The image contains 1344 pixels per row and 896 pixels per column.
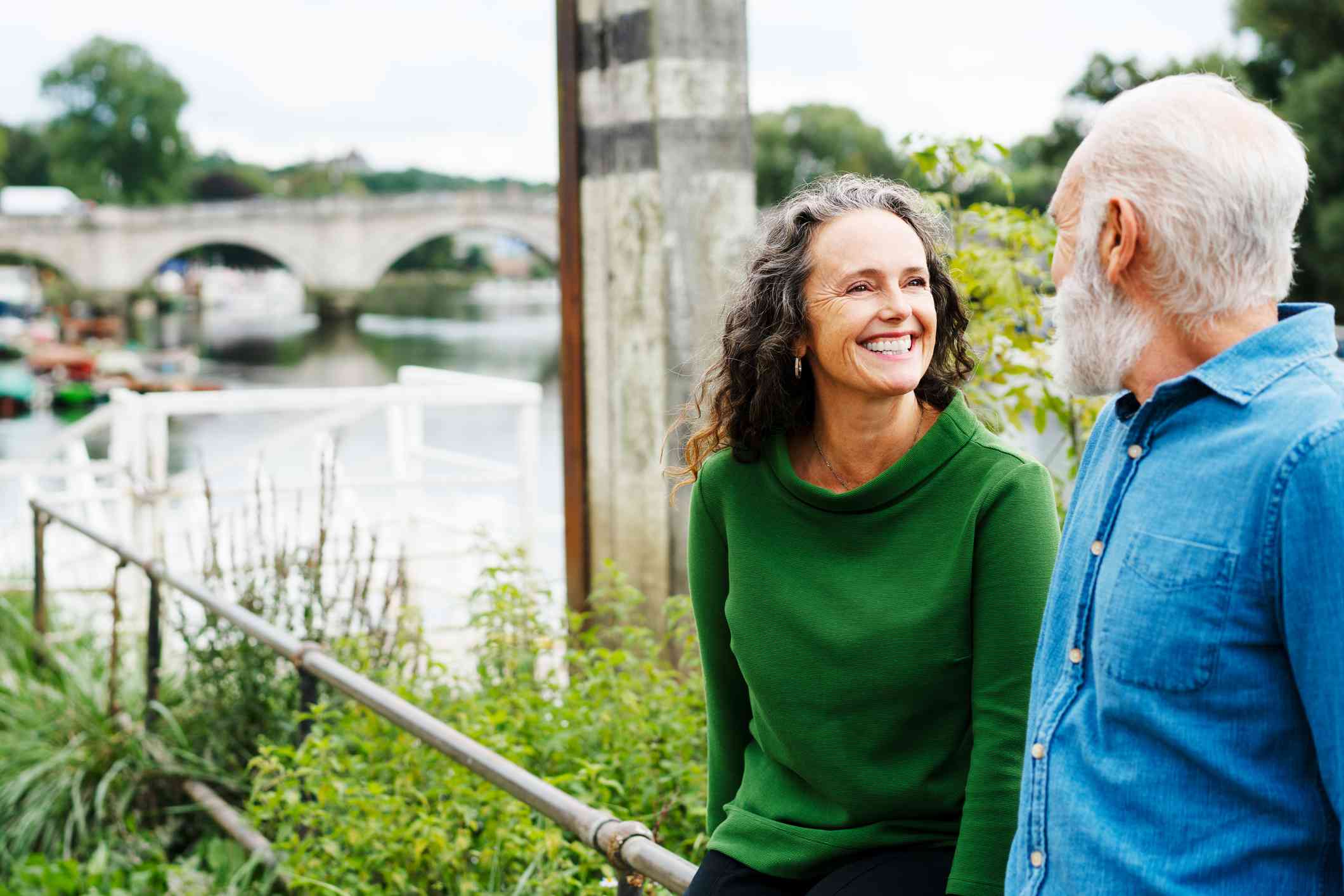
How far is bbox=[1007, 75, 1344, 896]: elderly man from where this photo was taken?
1097mm

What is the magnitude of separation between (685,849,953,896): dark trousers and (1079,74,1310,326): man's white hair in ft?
2.42

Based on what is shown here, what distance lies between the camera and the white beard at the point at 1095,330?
48.7 inches

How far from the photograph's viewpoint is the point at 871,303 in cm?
176

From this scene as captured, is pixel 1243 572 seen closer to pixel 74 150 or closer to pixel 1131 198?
pixel 1131 198

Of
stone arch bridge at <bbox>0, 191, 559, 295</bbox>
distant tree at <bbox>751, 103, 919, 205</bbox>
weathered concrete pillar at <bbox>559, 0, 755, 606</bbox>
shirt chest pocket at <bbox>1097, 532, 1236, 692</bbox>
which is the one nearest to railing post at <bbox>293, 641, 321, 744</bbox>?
weathered concrete pillar at <bbox>559, 0, 755, 606</bbox>

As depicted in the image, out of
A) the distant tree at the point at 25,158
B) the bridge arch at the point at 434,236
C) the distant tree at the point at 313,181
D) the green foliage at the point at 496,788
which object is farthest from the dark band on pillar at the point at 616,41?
the distant tree at the point at 313,181

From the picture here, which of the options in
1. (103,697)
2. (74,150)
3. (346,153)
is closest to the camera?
(103,697)

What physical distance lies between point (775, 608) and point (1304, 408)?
2.58ft

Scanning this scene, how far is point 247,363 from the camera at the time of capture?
48.8 m

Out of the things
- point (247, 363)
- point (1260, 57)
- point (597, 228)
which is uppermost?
point (1260, 57)

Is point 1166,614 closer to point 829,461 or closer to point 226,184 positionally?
point 829,461

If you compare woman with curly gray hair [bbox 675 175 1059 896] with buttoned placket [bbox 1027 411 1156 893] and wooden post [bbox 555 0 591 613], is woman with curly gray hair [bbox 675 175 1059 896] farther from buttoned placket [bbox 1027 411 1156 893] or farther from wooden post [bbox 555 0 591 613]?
wooden post [bbox 555 0 591 613]

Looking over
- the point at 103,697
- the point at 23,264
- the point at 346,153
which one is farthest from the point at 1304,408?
the point at 346,153

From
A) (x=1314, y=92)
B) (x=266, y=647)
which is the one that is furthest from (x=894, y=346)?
(x=1314, y=92)
